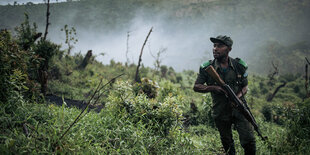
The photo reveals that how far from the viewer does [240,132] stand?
2779mm

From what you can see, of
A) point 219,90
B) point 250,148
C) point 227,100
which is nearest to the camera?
point 250,148

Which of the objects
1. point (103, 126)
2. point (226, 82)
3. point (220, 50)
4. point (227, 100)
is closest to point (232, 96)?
point (227, 100)

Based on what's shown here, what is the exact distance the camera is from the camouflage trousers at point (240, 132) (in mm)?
2721

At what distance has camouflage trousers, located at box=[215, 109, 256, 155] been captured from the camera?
272 cm

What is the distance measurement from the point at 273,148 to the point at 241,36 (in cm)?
9467

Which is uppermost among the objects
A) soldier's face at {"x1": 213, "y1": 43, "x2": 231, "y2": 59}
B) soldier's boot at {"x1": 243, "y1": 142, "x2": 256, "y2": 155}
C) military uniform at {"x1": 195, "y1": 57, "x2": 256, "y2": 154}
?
soldier's face at {"x1": 213, "y1": 43, "x2": 231, "y2": 59}

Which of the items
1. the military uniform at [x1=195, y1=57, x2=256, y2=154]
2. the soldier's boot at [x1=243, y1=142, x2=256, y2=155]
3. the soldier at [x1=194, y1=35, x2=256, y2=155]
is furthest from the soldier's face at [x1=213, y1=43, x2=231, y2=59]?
the soldier's boot at [x1=243, y1=142, x2=256, y2=155]

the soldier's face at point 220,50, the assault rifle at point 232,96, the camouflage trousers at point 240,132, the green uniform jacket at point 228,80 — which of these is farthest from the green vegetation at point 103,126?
the soldier's face at point 220,50

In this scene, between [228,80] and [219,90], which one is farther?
[228,80]

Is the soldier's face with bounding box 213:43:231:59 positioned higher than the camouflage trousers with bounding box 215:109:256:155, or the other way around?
the soldier's face with bounding box 213:43:231:59

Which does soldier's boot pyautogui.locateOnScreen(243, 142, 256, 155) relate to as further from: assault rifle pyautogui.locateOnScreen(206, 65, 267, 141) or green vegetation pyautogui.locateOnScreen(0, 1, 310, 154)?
green vegetation pyautogui.locateOnScreen(0, 1, 310, 154)

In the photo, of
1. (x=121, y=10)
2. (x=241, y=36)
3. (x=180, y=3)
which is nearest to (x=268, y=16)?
(x=241, y=36)

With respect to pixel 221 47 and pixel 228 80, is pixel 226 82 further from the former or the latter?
pixel 221 47

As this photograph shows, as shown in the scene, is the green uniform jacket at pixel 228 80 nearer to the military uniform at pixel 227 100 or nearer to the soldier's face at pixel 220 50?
the military uniform at pixel 227 100
